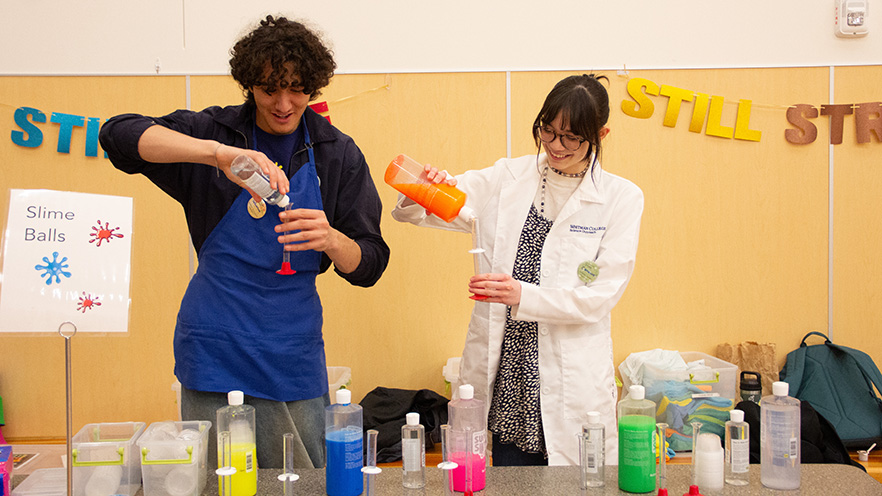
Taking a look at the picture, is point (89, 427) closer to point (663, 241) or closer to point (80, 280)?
point (80, 280)

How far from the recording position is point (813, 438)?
273 cm

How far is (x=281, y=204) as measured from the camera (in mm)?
1583

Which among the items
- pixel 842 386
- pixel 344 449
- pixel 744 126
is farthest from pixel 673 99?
pixel 344 449

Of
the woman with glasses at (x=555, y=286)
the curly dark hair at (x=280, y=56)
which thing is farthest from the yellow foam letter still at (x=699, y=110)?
the curly dark hair at (x=280, y=56)

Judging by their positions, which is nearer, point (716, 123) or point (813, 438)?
point (813, 438)

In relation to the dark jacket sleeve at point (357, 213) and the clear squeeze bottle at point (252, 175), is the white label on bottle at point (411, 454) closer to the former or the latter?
the dark jacket sleeve at point (357, 213)

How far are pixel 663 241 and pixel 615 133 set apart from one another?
58 cm

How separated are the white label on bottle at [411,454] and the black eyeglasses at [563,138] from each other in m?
0.83

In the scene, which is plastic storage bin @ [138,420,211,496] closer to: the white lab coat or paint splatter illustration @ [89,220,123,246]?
paint splatter illustration @ [89,220,123,246]

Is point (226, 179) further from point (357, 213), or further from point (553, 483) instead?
point (553, 483)

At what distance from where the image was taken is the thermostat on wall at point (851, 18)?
3385 millimetres

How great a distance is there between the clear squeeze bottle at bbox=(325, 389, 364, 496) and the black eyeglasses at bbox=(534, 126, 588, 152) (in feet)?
2.71

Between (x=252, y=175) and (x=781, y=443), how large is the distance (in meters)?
1.24

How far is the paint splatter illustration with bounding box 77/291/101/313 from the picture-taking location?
1332 mm
